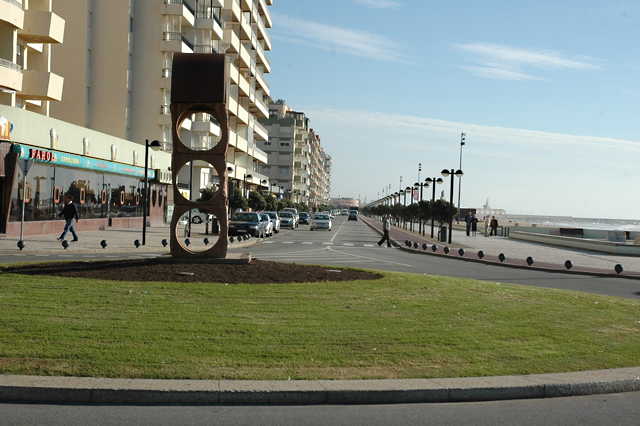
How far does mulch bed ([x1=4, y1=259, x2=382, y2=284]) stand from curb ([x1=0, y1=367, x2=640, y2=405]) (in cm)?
621

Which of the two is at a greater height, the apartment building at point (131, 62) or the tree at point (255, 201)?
the apartment building at point (131, 62)

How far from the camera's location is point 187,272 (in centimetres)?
1271

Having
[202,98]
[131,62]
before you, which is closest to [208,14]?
[131,62]

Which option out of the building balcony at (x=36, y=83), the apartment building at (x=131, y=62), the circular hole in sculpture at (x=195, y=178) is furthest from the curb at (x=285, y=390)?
the circular hole in sculpture at (x=195, y=178)

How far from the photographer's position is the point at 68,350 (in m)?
6.77

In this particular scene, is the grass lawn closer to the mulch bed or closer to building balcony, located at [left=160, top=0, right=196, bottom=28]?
the mulch bed

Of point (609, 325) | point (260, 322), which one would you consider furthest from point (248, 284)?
point (609, 325)

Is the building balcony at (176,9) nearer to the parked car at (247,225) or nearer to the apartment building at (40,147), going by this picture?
the apartment building at (40,147)

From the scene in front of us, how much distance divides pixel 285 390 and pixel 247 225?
31425 mm

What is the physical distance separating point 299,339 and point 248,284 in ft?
14.3

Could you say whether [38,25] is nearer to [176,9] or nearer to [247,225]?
[247,225]

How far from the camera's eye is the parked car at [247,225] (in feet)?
120

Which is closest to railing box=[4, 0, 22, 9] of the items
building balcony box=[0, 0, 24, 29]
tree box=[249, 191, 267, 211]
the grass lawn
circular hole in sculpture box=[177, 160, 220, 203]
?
building balcony box=[0, 0, 24, 29]

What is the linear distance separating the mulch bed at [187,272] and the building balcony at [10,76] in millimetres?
17706
